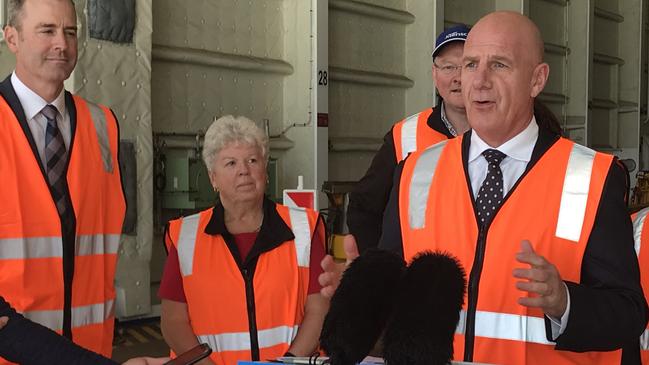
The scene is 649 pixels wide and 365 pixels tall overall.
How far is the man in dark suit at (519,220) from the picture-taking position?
1597 millimetres

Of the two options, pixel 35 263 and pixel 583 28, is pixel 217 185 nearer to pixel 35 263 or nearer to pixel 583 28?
pixel 35 263

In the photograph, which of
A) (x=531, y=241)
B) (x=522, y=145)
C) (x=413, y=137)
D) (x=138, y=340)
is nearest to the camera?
(x=531, y=241)

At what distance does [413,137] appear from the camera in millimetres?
2904

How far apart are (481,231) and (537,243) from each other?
5.2 inches

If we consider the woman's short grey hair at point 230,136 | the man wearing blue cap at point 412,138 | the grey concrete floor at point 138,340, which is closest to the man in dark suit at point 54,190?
the woman's short grey hair at point 230,136

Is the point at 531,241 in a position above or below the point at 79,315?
above

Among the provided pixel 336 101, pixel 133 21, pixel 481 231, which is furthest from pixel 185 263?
pixel 336 101

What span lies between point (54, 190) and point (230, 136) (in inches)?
27.9

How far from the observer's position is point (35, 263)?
229 cm

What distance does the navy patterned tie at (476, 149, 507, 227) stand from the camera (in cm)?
177

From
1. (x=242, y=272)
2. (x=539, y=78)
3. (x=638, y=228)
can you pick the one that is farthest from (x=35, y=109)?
(x=638, y=228)

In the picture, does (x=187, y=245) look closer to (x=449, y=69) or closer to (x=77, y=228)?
(x=77, y=228)

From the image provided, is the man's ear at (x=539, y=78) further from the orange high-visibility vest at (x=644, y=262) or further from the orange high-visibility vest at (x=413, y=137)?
the orange high-visibility vest at (x=413, y=137)

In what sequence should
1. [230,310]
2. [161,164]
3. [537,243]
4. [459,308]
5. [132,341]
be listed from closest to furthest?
[459,308] < [537,243] < [230,310] < [132,341] < [161,164]
